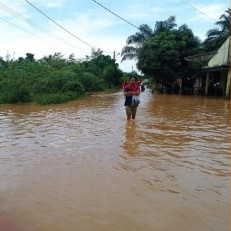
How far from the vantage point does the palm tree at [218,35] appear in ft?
103

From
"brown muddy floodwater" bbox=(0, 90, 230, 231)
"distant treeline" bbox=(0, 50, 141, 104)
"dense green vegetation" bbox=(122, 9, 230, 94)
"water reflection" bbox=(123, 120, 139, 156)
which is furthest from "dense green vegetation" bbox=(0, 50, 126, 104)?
"brown muddy floodwater" bbox=(0, 90, 230, 231)

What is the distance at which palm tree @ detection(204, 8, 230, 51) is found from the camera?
31250 millimetres

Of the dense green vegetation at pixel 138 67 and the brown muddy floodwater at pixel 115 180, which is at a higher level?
the dense green vegetation at pixel 138 67

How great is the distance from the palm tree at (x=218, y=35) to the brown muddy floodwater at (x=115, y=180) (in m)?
23.4

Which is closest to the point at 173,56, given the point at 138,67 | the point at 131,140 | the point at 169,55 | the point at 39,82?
the point at 169,55

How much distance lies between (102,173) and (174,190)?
4.48ft

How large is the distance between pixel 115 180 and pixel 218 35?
30017 mm

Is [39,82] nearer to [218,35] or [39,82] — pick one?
[39,82]

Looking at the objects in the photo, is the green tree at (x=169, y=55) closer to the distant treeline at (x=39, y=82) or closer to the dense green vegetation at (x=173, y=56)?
the dense green vegetation at (x=173, y=56)

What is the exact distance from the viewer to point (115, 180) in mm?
5379

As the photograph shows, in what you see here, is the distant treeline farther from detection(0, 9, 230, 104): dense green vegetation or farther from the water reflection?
the water reflection

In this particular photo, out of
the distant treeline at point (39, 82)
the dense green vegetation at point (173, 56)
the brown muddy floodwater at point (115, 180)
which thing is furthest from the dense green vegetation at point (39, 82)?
the brown muddy floodwater at point (115, 180)

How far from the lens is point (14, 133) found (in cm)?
976

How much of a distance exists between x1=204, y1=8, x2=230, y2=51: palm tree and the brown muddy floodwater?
23414 millimetres
